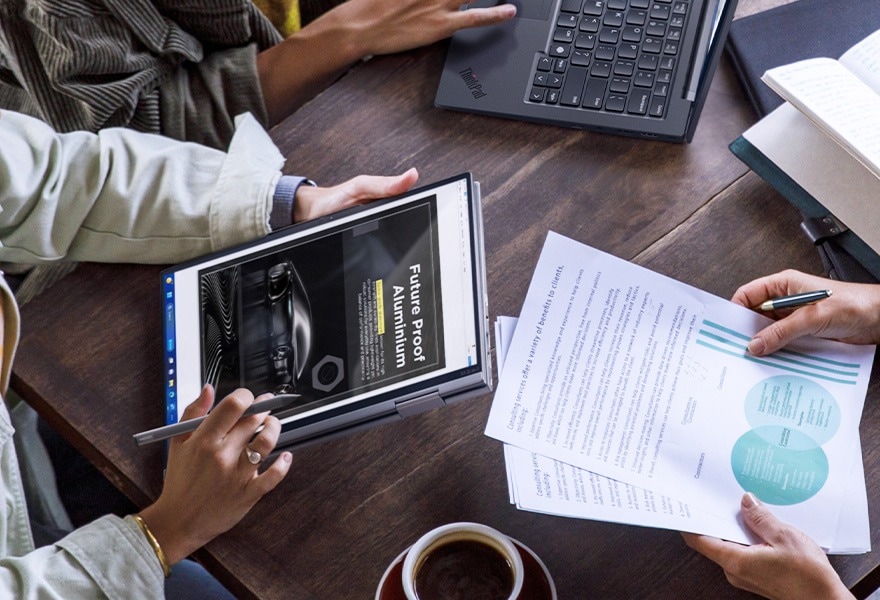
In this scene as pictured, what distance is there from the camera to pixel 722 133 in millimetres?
883

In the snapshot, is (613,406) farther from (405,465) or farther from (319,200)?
(319,200)

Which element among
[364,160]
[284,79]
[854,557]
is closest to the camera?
[854,557]

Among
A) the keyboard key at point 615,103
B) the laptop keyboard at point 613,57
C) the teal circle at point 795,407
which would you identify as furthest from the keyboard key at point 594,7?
the teal circle at point 795,407

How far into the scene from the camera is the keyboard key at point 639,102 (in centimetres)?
87

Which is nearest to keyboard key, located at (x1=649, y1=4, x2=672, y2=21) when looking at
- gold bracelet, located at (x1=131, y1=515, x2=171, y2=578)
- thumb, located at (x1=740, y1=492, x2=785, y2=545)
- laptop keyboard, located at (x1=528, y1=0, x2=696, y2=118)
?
laptop keyboard, located at (x1=528, y1=0, x2=696, y2=118)

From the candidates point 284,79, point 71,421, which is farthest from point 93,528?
point 284,79

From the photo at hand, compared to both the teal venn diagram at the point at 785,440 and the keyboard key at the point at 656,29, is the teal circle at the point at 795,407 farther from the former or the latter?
the keyboard key at the point at 656,29

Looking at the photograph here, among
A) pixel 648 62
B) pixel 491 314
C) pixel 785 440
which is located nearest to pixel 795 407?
pixel 785 440

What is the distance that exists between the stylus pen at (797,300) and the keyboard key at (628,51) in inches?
11.9

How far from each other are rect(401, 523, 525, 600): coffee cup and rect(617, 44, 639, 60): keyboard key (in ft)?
1.70

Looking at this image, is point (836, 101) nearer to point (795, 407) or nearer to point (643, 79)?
point (643, 79)

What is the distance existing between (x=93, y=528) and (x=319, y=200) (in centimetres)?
37

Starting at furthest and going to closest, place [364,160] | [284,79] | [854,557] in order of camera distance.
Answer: [284,79] < [364,160] < [854,557]

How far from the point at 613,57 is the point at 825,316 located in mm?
342
